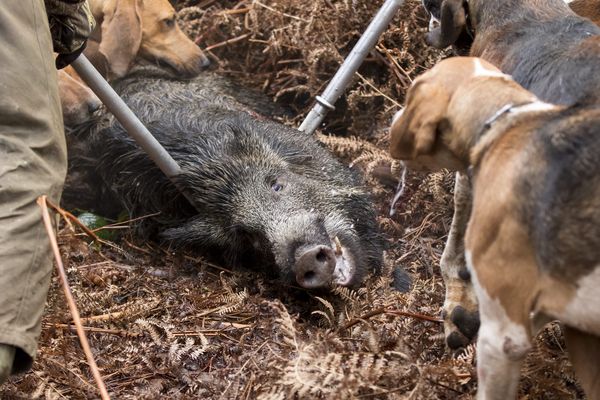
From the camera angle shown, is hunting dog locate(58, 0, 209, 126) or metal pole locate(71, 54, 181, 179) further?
Result: hunting dog locate(58, 0, 209, 126)

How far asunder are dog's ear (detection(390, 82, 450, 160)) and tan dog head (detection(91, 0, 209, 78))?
12.0 ft

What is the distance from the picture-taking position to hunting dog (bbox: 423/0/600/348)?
338 cm

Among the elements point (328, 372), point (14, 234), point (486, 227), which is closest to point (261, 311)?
point (328, 372)

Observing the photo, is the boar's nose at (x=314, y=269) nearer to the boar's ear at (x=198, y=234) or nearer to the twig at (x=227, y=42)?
the boar's ear at (x=198, y=234)

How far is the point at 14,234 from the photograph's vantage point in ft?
10.0

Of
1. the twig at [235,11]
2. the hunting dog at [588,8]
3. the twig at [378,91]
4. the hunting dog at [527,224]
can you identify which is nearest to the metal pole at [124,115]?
the twig at [378,91]

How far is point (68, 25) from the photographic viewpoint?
4.03 metres

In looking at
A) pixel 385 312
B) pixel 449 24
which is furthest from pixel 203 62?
pixel 385 312

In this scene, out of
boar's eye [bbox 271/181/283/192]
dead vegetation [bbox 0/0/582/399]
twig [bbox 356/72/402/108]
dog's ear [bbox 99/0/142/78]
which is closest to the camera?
dead vegetation [bbox 0/0/582/399]

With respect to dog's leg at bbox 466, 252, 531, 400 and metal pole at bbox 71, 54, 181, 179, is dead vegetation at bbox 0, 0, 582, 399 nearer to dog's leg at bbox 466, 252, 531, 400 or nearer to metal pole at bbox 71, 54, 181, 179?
dog's leg at bbox 466, 252, 531, 400

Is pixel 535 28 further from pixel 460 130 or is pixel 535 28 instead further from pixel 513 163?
pixel 513 163

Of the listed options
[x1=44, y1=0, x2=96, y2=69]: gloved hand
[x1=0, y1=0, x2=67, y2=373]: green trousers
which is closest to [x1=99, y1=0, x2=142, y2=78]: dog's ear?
[x1=44, y1=0, x2=96, y2=69]: gloved hand

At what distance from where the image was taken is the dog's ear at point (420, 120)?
3.02 meters

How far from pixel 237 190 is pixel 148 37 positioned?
1.85m
